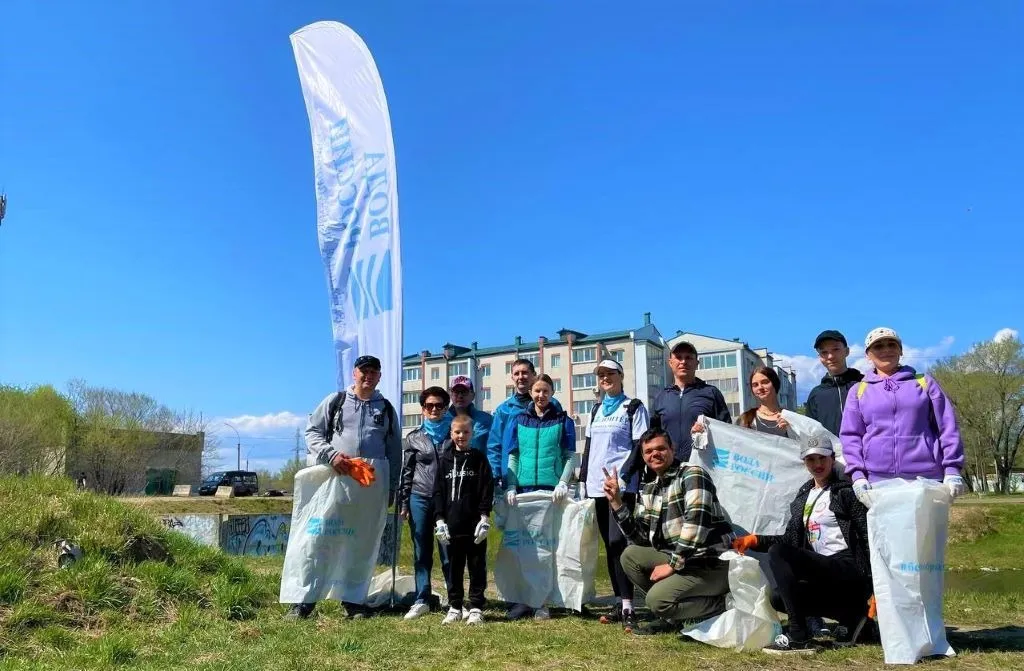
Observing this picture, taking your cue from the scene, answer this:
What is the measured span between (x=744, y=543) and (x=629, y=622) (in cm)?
114

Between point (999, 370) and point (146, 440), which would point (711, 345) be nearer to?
point (999, 370)

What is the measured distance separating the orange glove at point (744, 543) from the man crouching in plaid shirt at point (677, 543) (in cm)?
12

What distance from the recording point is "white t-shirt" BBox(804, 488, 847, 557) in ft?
16.8

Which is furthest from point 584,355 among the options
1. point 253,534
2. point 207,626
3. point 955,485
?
point 955,485

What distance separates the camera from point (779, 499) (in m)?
5.88

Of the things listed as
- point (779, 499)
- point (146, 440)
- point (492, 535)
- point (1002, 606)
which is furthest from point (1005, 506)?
point (146, 440)

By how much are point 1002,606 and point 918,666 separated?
10.8ft

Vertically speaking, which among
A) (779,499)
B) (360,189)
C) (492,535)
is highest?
(360,189)

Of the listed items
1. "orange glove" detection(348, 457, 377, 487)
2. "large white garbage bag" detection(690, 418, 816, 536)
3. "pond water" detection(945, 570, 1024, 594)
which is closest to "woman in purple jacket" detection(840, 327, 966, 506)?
"large white garbage bag" detection(690, 418, 816, 536)

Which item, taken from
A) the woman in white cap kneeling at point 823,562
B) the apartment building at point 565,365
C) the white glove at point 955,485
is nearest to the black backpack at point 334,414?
the woman in white cap kneeling at point 823,562

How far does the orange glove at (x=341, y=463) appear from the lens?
6398mm

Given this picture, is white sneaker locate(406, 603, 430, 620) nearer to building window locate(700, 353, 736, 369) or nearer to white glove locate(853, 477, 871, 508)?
white glove locate(853, 477, 871, 508)

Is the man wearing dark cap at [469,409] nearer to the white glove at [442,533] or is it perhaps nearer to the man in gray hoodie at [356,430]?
the man in gray hoodie at [356,430]

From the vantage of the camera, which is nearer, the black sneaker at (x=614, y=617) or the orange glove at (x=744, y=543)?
the orange glove at (x=744, y=543)
